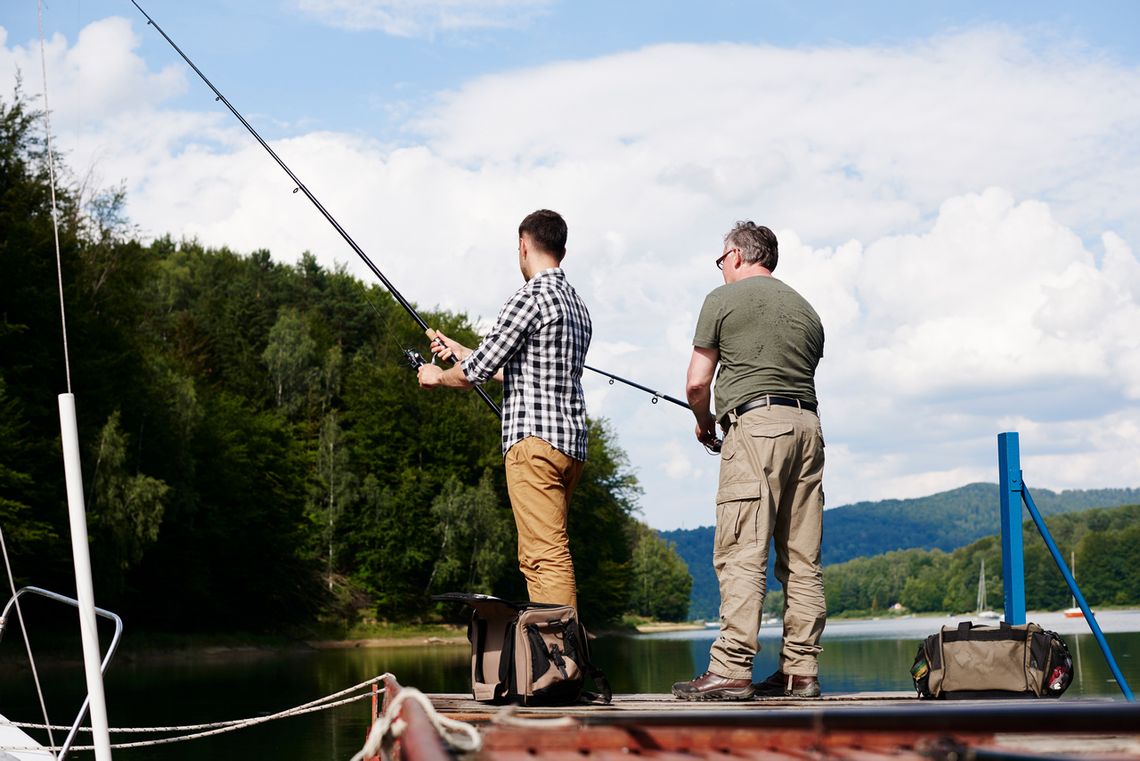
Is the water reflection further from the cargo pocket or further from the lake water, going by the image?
the cargo pocket

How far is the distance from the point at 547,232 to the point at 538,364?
519mm

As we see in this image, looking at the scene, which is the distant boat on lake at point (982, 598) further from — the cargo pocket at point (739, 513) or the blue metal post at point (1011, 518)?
the cargo pocket at point (739, 513)

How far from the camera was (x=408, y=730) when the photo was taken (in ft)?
7.76

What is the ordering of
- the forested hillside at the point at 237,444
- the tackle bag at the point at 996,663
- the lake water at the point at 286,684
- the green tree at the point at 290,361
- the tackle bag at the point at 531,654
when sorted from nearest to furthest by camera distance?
1. the tackle bag at the point at 531,654
2. the tackle bag at the point at 996,663
3. the lake water at the point at 286,684
4. the forested hillside at the point at 237,444
5. the green tree at the point at 290,361

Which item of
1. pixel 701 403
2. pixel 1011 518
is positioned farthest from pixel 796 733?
pixel 1011 518

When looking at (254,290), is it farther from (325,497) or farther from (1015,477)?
(1015,477)

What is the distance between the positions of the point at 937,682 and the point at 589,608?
164 feet

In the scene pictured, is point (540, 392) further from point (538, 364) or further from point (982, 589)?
point (982, 589)

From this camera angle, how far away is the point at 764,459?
180 inches

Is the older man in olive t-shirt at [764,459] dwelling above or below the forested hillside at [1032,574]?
below

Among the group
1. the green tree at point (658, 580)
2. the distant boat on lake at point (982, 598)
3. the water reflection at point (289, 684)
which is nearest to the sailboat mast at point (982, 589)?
the distant boat on lake at point (982, 598)

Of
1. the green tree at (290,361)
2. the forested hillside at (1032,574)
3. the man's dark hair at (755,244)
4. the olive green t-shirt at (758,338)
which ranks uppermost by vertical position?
the green tree at (290,361)

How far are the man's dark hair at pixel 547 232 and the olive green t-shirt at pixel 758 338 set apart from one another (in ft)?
1.90

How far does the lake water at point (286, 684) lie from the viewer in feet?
49.8
